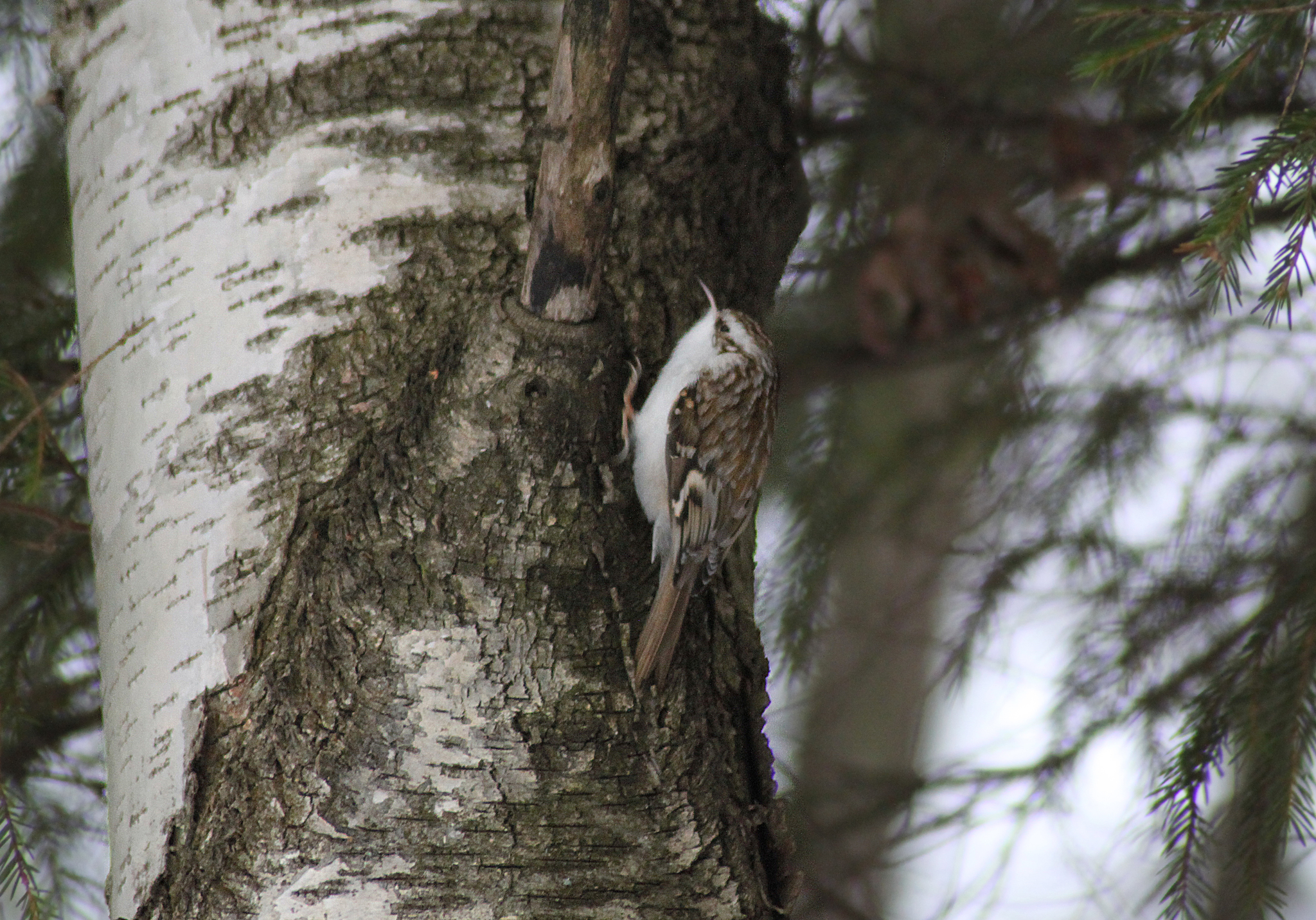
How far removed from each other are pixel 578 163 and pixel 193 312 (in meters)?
0.52

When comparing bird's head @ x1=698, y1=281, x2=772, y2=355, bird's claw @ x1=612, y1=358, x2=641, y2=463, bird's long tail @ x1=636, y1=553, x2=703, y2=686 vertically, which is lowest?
bird's long tail @ x1=636, y1=553, x2=703, y2=686

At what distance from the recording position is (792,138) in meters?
1.82

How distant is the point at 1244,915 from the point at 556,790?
970 millimetres

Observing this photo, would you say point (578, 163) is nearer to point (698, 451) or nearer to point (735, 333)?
point (735, 333)

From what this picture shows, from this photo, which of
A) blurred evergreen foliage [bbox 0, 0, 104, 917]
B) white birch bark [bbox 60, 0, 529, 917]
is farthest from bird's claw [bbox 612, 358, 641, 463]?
blurred evergreen foliage [bbox 0, 0, 104, 917]

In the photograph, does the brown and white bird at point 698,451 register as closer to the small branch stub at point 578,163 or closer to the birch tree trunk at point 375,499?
the birch tree trunk at point 375,499

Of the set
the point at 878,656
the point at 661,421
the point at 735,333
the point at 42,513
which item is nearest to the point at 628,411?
the point at 661,421

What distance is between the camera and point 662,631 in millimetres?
1365

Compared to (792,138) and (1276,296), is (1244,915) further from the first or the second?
(792,138)

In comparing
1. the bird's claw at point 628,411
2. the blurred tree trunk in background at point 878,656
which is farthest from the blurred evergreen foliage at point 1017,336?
the bird's claw at point 628,411

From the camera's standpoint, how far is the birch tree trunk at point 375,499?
1.28 meters

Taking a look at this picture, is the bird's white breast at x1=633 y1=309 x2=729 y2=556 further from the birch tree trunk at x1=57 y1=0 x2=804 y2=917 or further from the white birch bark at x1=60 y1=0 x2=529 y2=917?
the white birch bark at x1=60 y1=0 x2=529 y2=917

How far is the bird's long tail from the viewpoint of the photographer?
1346 mm

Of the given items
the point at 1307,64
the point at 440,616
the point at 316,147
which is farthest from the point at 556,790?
the point at 1307,64
